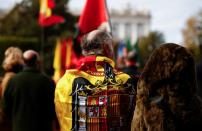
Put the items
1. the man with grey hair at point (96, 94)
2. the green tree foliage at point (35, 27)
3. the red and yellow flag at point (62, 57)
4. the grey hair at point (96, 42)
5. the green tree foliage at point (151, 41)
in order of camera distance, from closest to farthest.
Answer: the man with grey hair at point (96, 94) → the grey hair at point (96, 42) → the red and yellow flag at point (62, 57) → the green tree foliage at point (35, 27) → the green tree foliage at point (151, 41)

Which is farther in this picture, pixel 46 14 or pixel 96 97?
pixel 46 14

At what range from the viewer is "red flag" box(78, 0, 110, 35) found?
308 inches

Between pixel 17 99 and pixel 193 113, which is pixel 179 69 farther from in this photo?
pixel 17 99

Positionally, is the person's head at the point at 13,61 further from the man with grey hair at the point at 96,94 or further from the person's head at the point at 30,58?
the man with grey hair at the point at 96,94

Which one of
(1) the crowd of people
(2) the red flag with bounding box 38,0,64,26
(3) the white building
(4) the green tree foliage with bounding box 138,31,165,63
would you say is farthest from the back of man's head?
(3) the white building

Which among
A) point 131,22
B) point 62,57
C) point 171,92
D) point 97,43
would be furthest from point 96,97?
point 131,22

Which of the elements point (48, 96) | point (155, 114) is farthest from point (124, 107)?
point (48, 96)

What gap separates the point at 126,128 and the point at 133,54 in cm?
464

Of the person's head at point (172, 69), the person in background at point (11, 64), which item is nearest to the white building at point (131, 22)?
the person in background at point (11, 64)

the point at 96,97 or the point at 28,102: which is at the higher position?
the point at 28,102

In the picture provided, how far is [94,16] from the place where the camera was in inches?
327

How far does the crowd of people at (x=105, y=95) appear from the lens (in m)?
3.07

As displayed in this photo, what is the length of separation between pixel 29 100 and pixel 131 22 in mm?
103765

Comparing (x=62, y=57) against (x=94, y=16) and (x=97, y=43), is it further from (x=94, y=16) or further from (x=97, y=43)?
(x=97, y=43)
